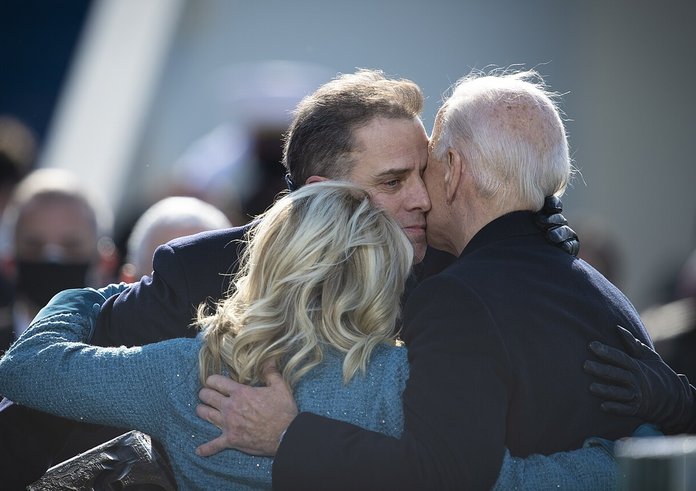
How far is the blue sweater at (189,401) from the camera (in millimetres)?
2941

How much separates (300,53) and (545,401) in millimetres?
10248

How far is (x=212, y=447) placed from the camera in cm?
297

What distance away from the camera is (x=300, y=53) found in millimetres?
12922

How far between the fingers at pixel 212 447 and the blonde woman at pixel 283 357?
0.08 feet

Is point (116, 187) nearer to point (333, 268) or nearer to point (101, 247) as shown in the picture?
point (101, 247)

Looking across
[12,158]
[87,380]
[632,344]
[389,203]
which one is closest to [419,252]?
[389,203]

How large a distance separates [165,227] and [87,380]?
2.12 metres

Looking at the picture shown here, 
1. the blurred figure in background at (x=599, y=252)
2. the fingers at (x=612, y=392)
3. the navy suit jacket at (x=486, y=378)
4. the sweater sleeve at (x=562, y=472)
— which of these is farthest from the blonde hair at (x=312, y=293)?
the blurred figure in background at (x=599, y=252)

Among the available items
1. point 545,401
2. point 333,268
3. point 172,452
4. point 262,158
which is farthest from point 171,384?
point 262,158

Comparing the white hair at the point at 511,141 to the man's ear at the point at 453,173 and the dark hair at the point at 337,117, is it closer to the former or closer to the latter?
the man's ear at the point at 453,173

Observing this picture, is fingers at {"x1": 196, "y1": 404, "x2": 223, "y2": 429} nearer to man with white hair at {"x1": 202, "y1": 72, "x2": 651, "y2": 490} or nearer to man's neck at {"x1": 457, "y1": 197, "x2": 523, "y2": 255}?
man with white hair at {"x1": 202, "y1": 72, "x2": 651, "y2": 490}

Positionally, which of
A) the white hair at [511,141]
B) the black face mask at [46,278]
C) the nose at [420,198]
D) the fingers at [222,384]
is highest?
the white hair at [511,141]

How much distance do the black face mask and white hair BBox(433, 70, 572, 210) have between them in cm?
219

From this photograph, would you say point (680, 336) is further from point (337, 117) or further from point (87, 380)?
point (87, 380)
